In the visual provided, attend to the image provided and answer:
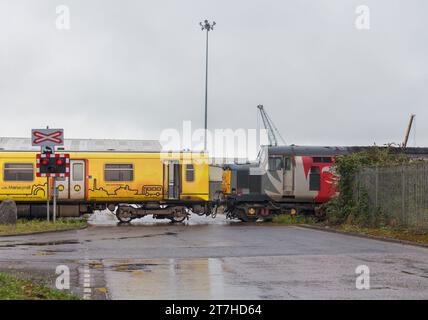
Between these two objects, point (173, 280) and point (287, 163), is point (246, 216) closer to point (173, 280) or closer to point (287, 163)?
point (287, 163)

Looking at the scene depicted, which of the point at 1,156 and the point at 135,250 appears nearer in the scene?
the point at 135,250

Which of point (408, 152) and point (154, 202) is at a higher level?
point (408, 152)

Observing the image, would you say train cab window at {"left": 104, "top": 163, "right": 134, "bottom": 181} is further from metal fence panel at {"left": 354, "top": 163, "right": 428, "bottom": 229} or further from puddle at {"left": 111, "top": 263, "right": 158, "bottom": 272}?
puddle at {"left": 111, "top": 263, "right": 158, "bottom": 272}

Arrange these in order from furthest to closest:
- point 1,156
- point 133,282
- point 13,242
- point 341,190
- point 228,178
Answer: point 228,178 < point 1,156 < point 341,190 < point 13,242 < point 133,282

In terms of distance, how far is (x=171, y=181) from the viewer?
3656 centimetres

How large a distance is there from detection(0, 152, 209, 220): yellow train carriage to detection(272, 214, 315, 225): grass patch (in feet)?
11.9

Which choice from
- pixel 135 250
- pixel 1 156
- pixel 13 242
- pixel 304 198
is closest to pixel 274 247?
pixel 135 250

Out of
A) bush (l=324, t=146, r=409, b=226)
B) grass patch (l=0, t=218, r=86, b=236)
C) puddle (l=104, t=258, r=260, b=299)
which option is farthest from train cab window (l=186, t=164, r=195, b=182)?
puddle (l=104, t=258, r=260, b=299)

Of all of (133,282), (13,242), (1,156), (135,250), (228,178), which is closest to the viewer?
(133,282)

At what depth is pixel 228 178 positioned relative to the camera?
3806 cm

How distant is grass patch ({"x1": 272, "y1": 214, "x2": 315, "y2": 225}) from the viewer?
115 ft

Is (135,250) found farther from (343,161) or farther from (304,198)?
(304,198)

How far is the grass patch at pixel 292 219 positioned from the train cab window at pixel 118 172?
7.12 m
